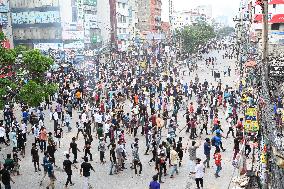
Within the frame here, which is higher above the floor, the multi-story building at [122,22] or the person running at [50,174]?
the multi-story building at [122,22]

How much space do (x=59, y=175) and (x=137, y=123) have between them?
22.1 ft

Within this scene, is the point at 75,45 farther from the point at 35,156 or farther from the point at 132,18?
the point at 35,156

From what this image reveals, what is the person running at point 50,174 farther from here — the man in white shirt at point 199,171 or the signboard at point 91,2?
the signboard at point 91,2

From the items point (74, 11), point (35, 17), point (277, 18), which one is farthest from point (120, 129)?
point (35, 17)

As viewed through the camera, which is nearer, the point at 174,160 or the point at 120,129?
the point at 174,160

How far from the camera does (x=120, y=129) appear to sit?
798 inches

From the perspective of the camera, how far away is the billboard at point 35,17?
57.3 meters

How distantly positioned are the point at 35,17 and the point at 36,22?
0.76 m

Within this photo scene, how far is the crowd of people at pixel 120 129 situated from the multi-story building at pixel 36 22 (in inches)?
927

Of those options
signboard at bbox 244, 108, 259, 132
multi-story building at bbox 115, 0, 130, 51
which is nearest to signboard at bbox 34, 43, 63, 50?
multi-story building at bbox 115, 0, 130, 51

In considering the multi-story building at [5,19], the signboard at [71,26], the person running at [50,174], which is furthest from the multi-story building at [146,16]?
the person running at [50,174]

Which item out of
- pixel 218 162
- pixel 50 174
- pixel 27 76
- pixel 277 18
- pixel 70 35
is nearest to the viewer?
pixel 50 174

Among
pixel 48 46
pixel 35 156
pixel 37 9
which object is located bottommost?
pixel 35 156

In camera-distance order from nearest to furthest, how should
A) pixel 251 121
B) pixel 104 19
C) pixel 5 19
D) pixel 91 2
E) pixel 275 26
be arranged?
pixel 251 121 < pixel 275 26 < pixel 5 19 < pixel 91 2 < pixel 104 19
